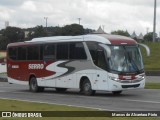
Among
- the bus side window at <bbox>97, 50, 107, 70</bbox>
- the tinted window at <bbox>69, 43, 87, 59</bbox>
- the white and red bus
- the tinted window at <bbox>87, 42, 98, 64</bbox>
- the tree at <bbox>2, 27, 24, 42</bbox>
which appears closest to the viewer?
the white and red bus

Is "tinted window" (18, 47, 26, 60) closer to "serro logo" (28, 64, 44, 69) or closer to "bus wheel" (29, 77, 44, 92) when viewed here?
"serro logo" (28, 64, 44, 69)

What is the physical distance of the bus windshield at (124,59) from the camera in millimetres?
22453

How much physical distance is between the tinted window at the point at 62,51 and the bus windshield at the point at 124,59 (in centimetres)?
352

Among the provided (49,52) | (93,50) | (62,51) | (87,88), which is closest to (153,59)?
(49,52)

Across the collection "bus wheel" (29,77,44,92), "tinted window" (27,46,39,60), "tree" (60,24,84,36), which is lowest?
"bus wheel" (29,77,44,92)

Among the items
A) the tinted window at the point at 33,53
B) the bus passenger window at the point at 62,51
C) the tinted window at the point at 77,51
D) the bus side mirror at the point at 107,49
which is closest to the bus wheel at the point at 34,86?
the tinted window at the point at 33,53

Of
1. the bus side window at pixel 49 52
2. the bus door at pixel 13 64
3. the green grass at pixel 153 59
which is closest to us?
the bus side window at pixel 49 52

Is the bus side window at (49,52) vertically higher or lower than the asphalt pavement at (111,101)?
higher

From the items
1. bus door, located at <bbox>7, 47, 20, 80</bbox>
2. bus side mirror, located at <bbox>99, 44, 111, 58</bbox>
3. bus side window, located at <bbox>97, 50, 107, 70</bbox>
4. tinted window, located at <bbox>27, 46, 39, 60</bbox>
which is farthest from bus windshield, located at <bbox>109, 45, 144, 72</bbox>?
bus door, located at <bbox>7, 47, 20, 80</bbox>

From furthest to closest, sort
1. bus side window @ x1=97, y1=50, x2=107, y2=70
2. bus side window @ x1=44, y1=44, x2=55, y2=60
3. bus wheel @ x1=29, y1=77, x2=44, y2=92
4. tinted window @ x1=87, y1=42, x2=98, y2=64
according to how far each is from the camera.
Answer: bus wheel @ x1=29, y1=77, x2=44, y2=92
bus side window @ x1=44, y1=44, x2=55, y2=60
tinted window @ x1=87, y1=42, x2=98, y2=64
bus side window @ x1=97, y1=50, x2=107, y2=70

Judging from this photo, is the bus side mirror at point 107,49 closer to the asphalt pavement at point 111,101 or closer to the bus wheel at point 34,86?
the asphalt pavement at point 111,101

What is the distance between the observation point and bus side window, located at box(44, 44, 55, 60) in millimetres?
26672

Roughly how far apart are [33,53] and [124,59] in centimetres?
760

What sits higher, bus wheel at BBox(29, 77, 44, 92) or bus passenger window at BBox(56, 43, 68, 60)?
bus passenger window at BBox(56, 43, 68, 60)
